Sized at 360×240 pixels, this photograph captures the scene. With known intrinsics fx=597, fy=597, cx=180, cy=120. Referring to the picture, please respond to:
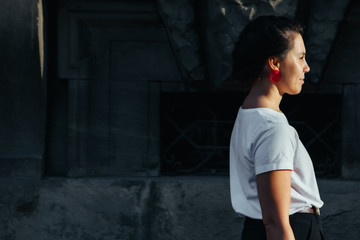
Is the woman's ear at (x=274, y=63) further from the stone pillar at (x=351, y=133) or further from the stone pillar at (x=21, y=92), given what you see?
the stone pillar at (x=21, y=92)

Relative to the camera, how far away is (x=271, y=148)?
6.35ft

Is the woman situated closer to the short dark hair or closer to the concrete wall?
the short dark hair

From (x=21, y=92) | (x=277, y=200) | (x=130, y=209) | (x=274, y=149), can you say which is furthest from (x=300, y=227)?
(x=21, y=92)

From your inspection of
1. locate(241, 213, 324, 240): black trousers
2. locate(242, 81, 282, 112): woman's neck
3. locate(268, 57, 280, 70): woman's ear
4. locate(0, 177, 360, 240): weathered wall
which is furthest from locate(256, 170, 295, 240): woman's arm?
locate(0, 177, 360, 240): weathered wall

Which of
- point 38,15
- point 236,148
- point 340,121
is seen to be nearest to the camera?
point 236,148

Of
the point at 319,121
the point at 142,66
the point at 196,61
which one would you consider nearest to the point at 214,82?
the point at 196,61

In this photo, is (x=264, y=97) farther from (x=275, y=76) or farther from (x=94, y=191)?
(x=94, y=191)

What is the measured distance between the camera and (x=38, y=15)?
3.98 meters

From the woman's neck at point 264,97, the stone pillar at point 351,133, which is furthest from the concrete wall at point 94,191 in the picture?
the woman's neck at point 264,97

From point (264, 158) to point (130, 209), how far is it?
2222 millimetres

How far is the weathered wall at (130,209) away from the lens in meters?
4.00

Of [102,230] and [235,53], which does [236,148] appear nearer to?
[235,53]

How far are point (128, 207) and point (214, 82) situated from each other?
1029 mm

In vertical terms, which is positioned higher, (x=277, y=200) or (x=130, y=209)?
(x=277, y=200)
